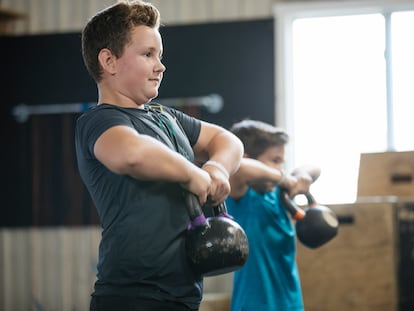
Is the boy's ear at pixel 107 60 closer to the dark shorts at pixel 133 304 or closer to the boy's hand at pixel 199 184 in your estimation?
the boy's hand at pixel 199 184

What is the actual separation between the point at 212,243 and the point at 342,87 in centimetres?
404

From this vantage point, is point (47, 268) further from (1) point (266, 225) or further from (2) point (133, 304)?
→ (2) point (133, 304)

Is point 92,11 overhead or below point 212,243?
overhead

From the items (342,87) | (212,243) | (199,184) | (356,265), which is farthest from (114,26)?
(342,87)

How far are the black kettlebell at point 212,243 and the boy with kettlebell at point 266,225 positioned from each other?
654 millimetres

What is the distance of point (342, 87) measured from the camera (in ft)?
17.8

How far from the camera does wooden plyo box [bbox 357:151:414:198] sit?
170 inches

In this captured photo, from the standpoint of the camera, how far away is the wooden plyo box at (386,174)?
170 inches

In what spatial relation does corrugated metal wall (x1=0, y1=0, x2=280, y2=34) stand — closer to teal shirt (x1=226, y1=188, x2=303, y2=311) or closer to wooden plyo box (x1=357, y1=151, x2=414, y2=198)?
wooden plyo box (x1=357, y1=151, x2=414, y2=198)

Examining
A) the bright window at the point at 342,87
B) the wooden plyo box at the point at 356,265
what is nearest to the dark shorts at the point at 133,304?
the wooden plyo box at the point at 356,265

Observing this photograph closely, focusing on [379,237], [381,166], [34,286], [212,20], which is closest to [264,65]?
[212,20]

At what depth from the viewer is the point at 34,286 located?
221 inches

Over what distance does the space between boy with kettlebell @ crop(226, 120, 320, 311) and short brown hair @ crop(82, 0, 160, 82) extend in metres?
0.74

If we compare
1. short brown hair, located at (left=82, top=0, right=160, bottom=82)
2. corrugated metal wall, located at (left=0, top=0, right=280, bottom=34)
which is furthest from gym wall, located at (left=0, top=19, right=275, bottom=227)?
short brown hair, located at (left=82, top=0, right=160, bottom=82)
